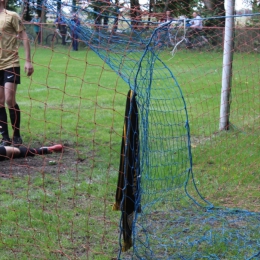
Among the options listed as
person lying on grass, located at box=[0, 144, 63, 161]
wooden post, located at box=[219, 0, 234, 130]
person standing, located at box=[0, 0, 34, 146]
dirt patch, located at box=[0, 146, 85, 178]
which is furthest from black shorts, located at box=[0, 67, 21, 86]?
wooden post, located at box=[219, 0, 234, 130]

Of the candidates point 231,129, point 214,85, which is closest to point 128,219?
point 231,129

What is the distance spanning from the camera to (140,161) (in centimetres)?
352

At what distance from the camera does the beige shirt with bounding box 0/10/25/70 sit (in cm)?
520

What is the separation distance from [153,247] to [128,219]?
12.0 inches

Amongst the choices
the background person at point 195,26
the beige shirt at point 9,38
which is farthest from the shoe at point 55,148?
the background person at point 195,26

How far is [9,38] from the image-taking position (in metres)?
5.27

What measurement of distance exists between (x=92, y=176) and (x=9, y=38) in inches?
68.0

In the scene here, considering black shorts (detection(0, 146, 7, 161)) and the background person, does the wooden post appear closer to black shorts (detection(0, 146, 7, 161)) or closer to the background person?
the background person

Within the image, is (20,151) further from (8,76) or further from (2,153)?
(8,76)

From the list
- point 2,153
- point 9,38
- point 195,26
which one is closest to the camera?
point 2,153

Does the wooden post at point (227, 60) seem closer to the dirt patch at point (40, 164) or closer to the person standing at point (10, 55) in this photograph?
the dirt patch at point (40, 164)

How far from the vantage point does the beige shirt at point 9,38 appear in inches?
205

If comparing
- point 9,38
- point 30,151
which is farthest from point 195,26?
point 30,151

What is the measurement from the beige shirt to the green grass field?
0.49 meters
